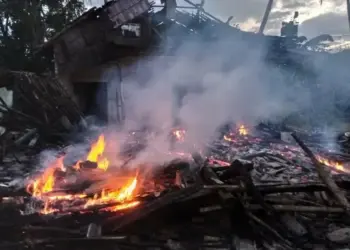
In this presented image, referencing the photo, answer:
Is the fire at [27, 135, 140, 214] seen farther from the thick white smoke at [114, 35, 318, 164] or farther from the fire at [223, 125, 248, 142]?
the thick white smoke at [114, 35, 318, 164]

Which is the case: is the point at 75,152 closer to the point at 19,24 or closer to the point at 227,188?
the point at 227,188

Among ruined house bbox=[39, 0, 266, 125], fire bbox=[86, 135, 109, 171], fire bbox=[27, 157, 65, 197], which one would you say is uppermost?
ruined house bbox=[39, 0, 266, 125]

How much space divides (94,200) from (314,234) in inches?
137

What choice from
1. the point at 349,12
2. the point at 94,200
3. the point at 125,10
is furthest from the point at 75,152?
the point at 349,12

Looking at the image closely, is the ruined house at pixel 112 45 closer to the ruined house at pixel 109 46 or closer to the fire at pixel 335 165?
the ruined house at pixel 109 46

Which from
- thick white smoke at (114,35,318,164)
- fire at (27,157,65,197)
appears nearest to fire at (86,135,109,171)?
fire at (27,157,65,197)

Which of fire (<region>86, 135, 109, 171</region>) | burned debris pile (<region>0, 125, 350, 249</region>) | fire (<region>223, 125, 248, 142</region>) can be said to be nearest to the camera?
burned debris pile (<region>0, 125, 350, 249</region>)

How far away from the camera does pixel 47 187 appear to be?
6617mm

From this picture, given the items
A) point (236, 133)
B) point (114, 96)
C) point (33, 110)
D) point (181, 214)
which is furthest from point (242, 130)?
point (181, 214)

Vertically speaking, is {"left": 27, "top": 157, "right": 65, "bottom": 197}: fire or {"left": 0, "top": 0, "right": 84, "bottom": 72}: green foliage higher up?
{"left": 0, "top": 0, "right": 84, "bottom": 72}: green foliage

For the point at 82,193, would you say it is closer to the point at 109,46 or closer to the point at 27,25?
the point at 109,46

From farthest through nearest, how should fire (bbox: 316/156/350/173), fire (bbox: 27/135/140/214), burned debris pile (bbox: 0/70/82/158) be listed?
burned debris pile (bbox: 0/70/82/158)
fire (bbox: 316/156/350/173)
fire (bbox: 27/135/140/214)

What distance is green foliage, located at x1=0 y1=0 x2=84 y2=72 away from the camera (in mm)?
18547

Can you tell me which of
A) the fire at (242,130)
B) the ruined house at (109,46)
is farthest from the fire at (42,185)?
the ruined house at (109,46)
